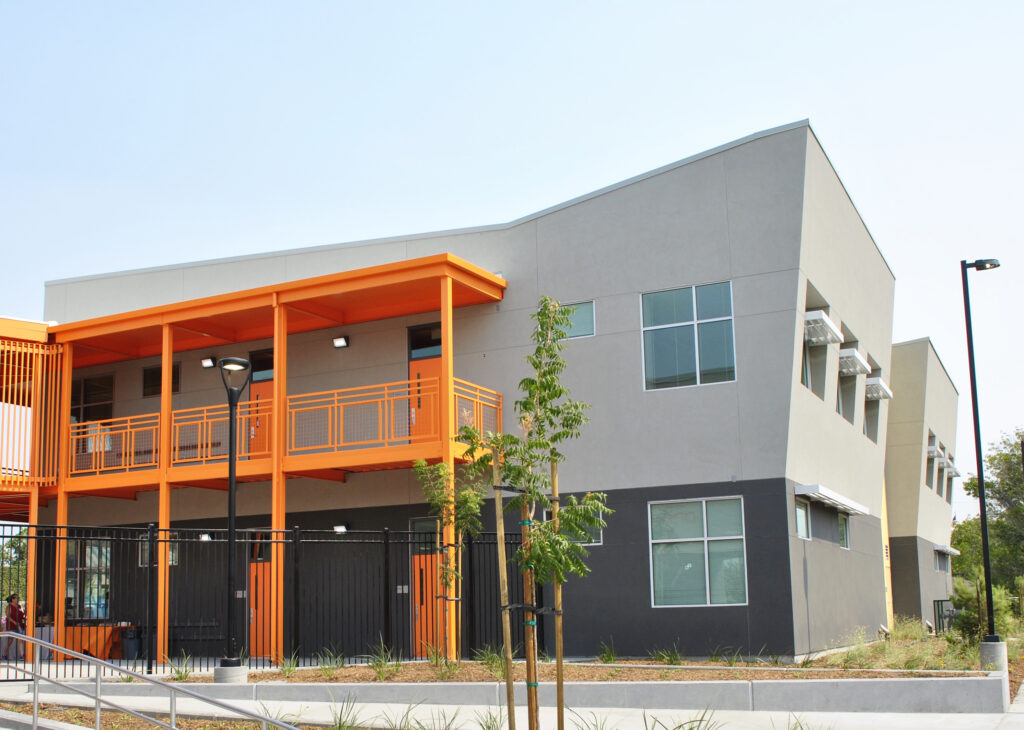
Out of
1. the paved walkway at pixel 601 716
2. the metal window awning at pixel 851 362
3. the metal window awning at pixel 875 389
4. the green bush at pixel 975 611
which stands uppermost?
the metal window awning at pixel 851 362

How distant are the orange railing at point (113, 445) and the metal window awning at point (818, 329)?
1333 centimetres

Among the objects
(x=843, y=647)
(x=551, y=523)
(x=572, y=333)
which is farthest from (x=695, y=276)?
(x=551, y=523)

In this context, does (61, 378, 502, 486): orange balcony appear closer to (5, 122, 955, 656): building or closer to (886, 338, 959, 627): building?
(5, 122, 955, 656): building

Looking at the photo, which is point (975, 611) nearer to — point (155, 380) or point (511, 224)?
point (511, 224)

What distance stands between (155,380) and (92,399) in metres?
2.10

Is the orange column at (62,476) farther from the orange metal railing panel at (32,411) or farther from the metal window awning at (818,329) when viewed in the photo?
the metal window awning at (818,329)

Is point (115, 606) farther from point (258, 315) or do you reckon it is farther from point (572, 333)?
point (572, 333)

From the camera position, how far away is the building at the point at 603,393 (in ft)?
59.2

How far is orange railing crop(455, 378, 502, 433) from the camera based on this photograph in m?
19.2

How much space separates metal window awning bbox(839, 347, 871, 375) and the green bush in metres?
4.82

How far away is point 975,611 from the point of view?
19.3 m

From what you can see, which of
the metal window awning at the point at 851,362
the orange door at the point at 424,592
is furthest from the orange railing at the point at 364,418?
the metal window awning at the point at 851,362

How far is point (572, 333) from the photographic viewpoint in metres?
20.0

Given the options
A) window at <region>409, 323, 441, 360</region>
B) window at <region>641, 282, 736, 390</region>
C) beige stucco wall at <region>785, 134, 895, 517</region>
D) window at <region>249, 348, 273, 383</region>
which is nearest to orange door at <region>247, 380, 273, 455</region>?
window at <region>249, 348, 273, 383</region>
